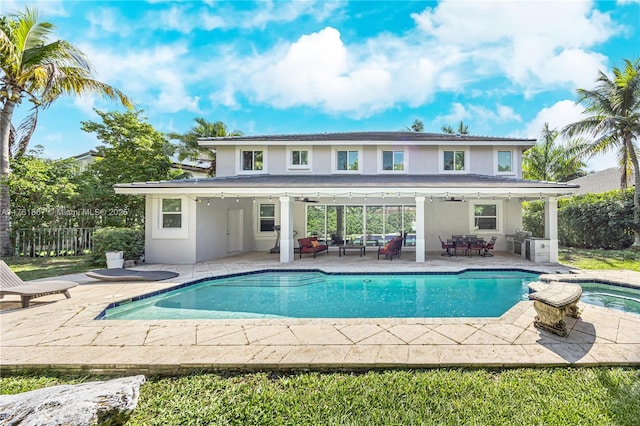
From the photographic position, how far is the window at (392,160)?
15.6 metres

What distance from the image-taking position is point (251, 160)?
15898 mm

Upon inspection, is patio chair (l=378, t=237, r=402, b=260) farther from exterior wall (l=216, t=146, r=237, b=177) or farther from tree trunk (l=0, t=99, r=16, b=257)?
tree trunk (l=0, t=99, r=16, b=257)

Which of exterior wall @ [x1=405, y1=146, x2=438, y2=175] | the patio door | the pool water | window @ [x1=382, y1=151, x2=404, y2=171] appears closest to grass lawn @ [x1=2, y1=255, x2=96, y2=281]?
the patio door

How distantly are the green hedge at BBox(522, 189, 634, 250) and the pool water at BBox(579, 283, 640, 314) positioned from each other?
9.66m

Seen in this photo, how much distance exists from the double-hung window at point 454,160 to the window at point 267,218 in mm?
9865

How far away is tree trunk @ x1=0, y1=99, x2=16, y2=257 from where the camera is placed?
40.7 feet

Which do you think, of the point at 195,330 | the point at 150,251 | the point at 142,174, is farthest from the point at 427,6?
the point at 142,174

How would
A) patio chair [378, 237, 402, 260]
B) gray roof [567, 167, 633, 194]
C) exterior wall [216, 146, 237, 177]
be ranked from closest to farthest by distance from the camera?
patio chair [378, 237, 402, 260] → exterior wall [216, 146, 237, 177] → gray roof [567, 167, 633, 194]

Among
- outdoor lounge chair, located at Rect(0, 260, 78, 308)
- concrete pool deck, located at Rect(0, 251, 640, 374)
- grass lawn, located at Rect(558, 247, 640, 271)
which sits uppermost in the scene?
outdoor lounge chair, located at Rect(0, 260, 78, 308)

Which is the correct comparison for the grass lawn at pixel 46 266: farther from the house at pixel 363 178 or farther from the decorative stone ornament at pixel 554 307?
the decorative stone ornament at pixel 554 307

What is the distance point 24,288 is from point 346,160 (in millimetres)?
13065

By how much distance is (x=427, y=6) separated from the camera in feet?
38.9

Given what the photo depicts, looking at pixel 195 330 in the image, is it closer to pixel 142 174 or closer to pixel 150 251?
pixel 150 251

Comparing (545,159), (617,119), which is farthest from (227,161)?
(545,159)
